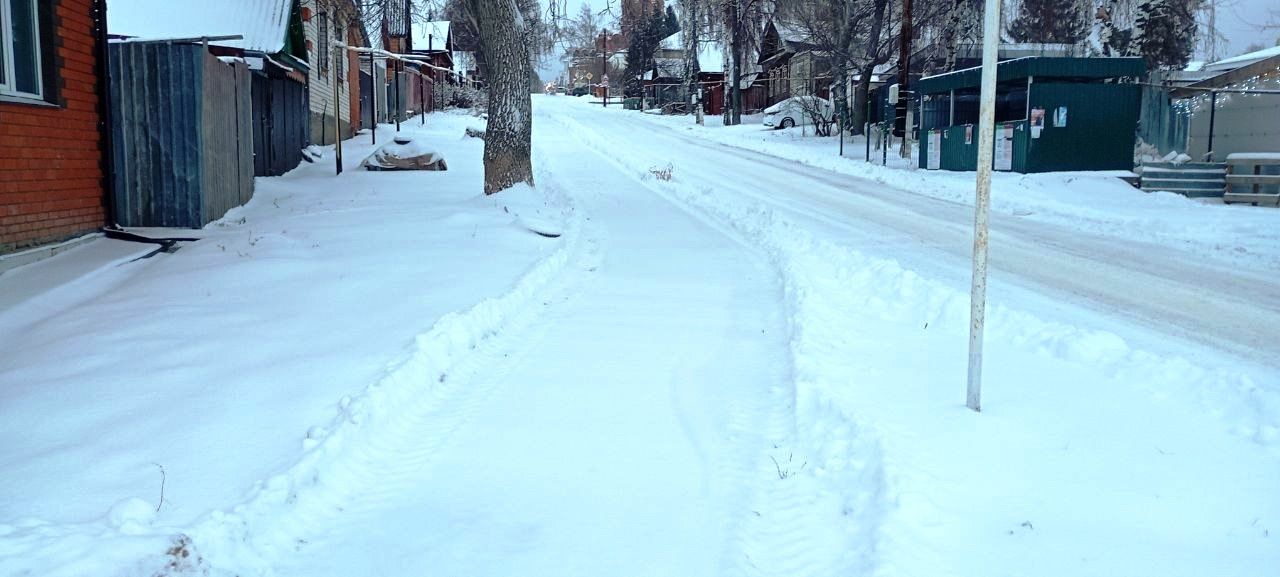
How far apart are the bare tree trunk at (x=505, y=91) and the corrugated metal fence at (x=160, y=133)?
14.0ft

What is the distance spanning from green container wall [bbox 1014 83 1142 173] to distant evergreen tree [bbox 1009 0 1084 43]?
14.6 m

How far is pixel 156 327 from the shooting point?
6711 millimetres

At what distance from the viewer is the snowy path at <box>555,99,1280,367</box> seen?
760cm

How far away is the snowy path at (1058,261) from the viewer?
760 centimetres

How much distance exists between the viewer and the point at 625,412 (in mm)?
5492

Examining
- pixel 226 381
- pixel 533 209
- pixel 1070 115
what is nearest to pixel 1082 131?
pixel 1070 115

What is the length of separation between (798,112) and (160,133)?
35850mm

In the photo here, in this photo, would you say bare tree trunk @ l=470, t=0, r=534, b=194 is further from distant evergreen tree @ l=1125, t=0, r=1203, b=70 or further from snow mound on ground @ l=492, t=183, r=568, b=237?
distant evergreen tree @ l=1125, t=0, r=1203, b=70

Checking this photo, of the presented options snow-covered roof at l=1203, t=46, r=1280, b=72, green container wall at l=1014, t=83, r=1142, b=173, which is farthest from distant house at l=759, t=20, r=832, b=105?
green container wall at l=1014, t=83, r=1142, b=173

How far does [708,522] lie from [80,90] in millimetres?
9515

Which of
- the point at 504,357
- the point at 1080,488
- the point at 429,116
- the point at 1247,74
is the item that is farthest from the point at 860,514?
the point at 429,116

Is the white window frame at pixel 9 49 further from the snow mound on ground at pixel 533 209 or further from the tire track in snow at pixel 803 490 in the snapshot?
the tire track in snow at pixel 803 490

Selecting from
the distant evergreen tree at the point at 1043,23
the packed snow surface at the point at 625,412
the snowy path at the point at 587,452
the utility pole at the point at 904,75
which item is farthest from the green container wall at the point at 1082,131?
the snowy path at the point at 587,452

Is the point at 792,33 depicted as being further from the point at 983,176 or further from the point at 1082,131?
the point at 983,176
